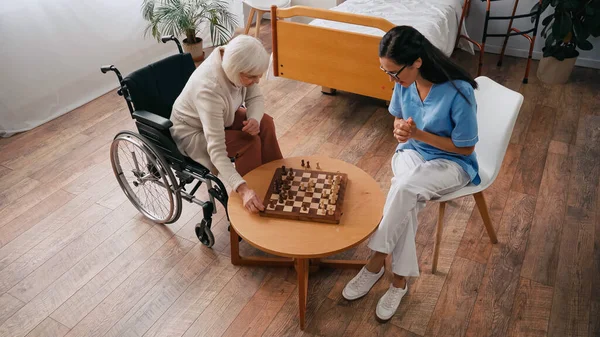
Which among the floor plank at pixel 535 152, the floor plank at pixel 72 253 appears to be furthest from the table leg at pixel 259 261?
the floor plank at pixel 535 152

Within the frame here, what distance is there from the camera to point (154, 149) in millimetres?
1881

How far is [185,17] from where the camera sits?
360cm

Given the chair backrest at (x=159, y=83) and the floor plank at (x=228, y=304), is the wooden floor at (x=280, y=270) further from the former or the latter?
the chair backrest at (x=159, y=83)

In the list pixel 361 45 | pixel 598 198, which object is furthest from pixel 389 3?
pixel 598 198

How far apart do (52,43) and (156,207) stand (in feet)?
5.26

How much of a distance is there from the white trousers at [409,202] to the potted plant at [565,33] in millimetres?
2026

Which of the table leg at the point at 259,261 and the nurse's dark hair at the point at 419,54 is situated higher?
the nurse's dark hair at the point at 419,54

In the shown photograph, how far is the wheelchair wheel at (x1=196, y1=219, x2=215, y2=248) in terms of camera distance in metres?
2.05

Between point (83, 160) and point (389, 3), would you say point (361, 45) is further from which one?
point (83, 160)

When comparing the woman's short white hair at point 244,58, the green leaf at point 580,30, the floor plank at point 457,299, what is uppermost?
the woman's short white hair at point 244,58

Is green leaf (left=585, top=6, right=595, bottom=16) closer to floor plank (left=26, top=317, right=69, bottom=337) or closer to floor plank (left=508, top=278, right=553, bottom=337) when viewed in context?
floor plank (left=508, top=278, right=553, bottom=337)

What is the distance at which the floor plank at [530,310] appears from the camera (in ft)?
5.78

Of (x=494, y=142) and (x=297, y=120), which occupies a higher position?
(x=494, y=142)

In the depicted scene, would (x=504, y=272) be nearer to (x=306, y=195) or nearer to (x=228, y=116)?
(x=306, y=195)
